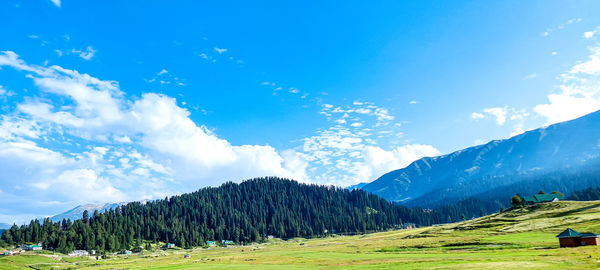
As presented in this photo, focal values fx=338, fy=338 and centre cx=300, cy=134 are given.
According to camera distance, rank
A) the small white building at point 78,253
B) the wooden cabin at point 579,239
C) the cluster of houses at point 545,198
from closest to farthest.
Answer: the wooden cabin at point 579,239
the small white building at point 78,253
the cluster of houses at point 545,198

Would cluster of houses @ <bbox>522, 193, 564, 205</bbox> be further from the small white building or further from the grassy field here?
the small white building

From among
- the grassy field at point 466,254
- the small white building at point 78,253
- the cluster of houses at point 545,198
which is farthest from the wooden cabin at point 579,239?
the small white building at point 78,253

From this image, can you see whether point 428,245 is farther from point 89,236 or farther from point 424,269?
point 89,236

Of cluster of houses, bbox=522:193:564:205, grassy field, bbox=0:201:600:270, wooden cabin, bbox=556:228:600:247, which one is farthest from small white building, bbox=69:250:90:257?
cluster of houses, bbox=522:193:564:205

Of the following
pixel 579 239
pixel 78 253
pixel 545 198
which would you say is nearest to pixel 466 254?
pixel 579 239

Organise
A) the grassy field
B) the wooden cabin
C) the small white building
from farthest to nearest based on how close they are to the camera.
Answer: the small white building < the wooden cabin < the grassy field

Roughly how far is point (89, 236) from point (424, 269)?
188m

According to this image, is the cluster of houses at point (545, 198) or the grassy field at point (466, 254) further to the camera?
the cluster of houses at point (545, 198)

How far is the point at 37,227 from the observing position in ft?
618

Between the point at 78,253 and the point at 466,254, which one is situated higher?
the point at 466,254

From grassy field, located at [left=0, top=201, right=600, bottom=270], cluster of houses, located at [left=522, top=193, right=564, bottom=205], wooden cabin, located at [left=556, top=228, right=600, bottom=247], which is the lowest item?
grassy field, located at [left=0, top=201, right=600, bottom=270]

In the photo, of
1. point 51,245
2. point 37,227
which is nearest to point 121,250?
point 51,245

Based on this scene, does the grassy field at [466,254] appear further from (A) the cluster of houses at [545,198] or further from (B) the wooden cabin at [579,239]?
(A) the cluster of houses at [545,198]

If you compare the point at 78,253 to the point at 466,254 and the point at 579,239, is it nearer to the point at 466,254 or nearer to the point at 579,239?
the point at 466,254
